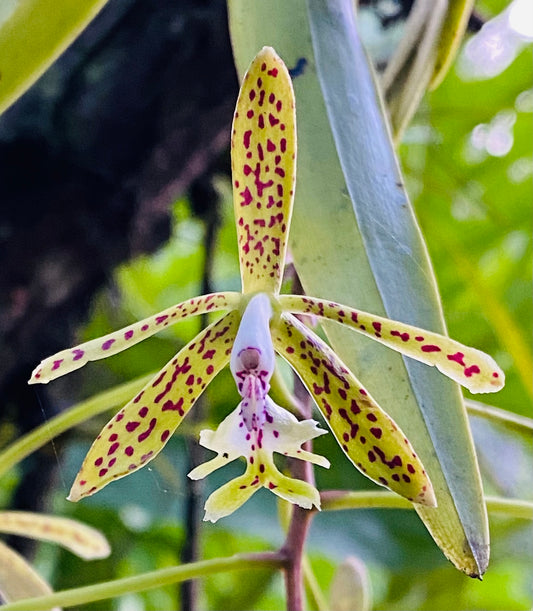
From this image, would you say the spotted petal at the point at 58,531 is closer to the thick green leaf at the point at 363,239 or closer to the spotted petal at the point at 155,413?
the spotted petal at the point at 155,413

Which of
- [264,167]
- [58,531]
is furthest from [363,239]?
[58,531]

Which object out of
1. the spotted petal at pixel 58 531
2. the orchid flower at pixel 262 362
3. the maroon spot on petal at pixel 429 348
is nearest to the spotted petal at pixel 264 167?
the orchid flower at pixel 262 362

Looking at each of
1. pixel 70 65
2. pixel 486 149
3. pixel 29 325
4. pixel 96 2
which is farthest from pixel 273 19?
pixel 486 149

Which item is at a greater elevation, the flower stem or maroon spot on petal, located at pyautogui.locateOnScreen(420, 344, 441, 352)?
maroon spot on petal, located at pyautogui.locateOnScreen(420, 344, 441, 352)

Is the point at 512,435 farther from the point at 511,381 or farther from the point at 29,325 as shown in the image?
the point at 29,325

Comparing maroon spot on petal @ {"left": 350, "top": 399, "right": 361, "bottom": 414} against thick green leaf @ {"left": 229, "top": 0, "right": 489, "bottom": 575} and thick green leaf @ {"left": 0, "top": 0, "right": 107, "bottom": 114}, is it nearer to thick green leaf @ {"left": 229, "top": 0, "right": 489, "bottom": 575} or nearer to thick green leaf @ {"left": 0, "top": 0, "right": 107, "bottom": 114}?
thick green leaf @ {"left": 229, "top": 0, "right": 489, "bottom": 575}

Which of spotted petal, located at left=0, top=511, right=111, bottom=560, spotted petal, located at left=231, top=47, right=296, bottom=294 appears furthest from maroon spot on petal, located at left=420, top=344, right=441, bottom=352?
spotted petal, located at left=0, top=511, right=111, bottom=560

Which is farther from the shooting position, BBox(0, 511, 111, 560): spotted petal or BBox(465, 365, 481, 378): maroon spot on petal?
BBox(0, 511, 111, 560): spotted petal
